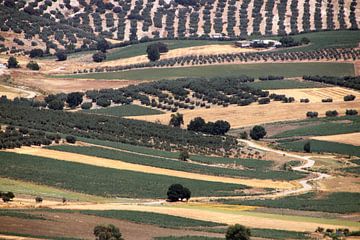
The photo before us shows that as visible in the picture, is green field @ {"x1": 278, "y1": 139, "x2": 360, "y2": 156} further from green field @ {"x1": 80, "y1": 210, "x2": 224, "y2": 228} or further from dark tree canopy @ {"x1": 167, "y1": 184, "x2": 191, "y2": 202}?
green field @ {"x1": 80, "y1": 210, "x2": 224, "y2": 228}

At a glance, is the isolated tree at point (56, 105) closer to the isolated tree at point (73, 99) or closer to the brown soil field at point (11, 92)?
the isolated tree at point (73, 99)

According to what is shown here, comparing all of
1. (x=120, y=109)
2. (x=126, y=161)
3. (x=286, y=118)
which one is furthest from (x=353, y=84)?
(x=126, y=161)

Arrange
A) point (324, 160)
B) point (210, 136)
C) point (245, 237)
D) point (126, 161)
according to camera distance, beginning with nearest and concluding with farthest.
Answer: point (245, 237)
point (126, 161)
point (324, 160)
point (210, 136)

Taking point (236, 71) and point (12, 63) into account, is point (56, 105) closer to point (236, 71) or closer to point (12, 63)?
point (12, 63)

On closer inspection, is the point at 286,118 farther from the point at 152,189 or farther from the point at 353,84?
the point at 152,189

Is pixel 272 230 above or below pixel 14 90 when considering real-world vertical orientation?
below

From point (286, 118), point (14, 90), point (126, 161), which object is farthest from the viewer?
point (14, 90)

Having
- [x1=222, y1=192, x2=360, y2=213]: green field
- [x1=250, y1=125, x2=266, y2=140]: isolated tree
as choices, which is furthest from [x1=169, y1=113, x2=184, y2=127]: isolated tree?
[x1=222, y1=192, x2=360, y2=213]: green field
